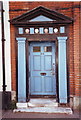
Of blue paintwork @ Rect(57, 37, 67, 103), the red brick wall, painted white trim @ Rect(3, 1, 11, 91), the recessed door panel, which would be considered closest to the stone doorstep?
blue paintwork @ Rect(57, 37, 67, 103)

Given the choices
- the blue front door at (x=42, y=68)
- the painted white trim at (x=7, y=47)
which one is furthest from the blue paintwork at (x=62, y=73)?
the painted white trim at (x=7, y=47)

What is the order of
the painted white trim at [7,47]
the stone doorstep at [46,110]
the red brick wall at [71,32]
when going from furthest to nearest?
the painted white trim at [7,47]
the red brick wall at [71,32]
the stone doorstep at [46,110]

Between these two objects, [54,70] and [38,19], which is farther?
[54,70]

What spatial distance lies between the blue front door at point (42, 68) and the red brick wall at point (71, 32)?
2.21 ft

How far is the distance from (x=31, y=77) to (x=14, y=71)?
2.30ft

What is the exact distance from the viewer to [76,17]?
447 centimetres

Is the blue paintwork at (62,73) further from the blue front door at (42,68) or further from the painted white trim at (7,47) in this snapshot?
the painted white trim at (7,47)

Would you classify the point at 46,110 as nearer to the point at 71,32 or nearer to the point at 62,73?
the point at 62,73

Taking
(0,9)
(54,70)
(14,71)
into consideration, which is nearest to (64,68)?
(54,70)

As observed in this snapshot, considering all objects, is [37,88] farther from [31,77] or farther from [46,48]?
[46,48]

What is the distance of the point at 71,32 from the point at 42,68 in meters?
1.67

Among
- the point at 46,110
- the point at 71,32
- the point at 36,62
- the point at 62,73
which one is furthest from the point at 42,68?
the point at 71,32

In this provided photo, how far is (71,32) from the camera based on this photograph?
4.59m

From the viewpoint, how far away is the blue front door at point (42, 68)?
16.2 feet
